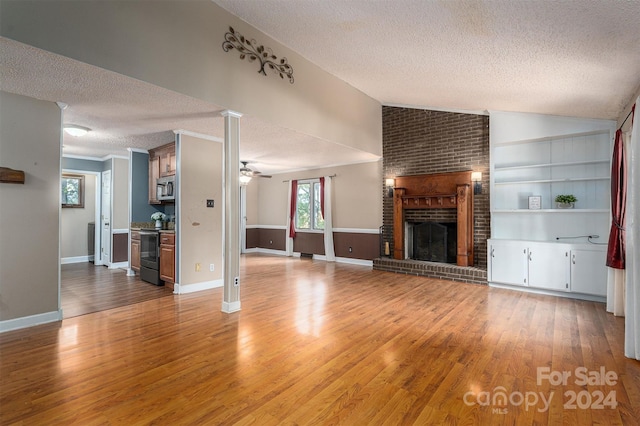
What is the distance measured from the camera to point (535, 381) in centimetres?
229

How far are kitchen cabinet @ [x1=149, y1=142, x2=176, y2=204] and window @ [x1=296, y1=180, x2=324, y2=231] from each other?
401cm

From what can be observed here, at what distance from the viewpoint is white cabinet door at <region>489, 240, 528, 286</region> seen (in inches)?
197

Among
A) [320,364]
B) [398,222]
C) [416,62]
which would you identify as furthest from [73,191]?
[416,62]

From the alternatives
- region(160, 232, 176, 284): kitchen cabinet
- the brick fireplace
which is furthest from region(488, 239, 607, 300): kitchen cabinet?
region(160, 232, 176, 284): kitchen cabinet

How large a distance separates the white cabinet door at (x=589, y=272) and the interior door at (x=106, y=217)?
8875mm

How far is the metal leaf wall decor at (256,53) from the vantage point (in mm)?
3816

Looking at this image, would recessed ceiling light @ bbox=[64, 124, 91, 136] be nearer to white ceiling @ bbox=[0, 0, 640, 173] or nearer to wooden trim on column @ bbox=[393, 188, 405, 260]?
white ceiling @ bbox=[0, 0, 640, 173]

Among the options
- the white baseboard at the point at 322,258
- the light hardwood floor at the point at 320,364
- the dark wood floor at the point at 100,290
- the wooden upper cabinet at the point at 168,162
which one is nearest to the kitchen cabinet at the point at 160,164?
the wooden upper cabinet at the point at 168,162

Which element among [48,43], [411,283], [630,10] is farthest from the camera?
[411,283]

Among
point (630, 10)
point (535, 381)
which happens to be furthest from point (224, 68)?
point (535, 381)

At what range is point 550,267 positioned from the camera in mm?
4746

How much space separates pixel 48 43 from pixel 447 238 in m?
6.45

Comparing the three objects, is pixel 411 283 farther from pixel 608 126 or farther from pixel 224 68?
pixel 224 68

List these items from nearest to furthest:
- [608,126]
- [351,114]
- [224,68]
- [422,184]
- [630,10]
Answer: [630,10] < [224,68] < [608,126] < [351,114] < [422,184]
